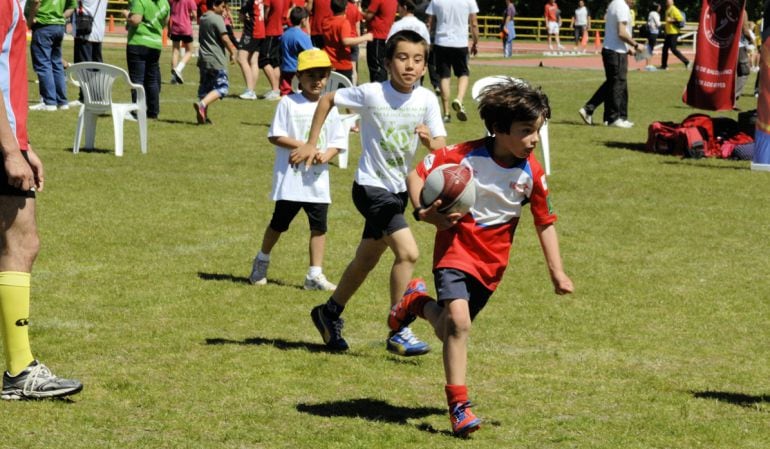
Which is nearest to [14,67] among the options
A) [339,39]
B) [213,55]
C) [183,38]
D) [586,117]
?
[339,39]

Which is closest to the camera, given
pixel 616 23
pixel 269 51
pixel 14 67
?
pixel 14 67

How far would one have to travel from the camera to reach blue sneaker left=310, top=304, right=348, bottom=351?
7.33 m


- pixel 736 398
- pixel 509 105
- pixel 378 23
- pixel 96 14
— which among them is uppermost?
pixel 96 14

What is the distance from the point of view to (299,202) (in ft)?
29.9

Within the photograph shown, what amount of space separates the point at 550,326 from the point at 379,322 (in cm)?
109

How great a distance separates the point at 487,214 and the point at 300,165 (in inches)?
135

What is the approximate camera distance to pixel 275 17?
75.5 feet

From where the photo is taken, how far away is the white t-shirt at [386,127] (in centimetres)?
728

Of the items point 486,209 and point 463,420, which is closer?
point 463,420

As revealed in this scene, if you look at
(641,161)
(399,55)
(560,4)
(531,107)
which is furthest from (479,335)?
(560,4)

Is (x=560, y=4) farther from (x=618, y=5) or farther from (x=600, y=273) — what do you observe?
(x=600, y=273)

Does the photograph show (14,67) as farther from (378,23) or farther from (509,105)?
(378,23)

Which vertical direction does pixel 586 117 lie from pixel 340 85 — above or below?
below

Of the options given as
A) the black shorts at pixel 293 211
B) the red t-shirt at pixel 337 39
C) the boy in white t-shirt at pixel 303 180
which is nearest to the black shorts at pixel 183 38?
the red t-shirt at pixel 337 39
